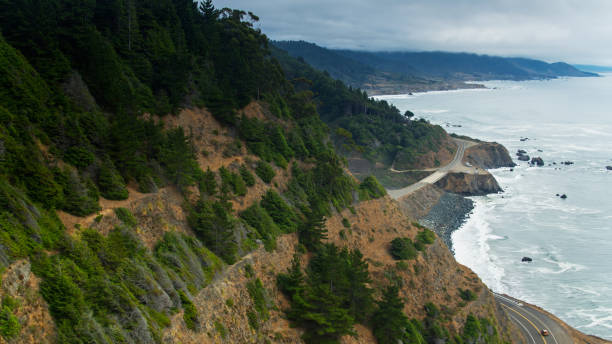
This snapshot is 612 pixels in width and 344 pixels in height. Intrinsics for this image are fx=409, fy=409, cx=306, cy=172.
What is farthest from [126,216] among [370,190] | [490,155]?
[490,155]

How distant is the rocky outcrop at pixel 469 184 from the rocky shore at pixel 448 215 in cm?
371

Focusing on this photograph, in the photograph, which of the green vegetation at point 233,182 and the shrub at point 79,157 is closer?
the shrub at point 79,157

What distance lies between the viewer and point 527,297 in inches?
2325

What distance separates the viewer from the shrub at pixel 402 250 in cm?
4925

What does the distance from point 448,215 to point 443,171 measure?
2186 centimetres

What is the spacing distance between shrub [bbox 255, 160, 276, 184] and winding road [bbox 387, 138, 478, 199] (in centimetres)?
4456

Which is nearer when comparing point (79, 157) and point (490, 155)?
point (79, 157)

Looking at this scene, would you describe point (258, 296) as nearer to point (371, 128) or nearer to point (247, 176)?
point (247, 176)

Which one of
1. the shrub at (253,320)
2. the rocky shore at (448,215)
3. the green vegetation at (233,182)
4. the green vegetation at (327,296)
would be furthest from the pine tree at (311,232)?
the rocky shore at (448,215)

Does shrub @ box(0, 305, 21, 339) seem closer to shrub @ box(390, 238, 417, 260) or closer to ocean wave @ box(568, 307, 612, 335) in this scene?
shrub @ box(390, 238, 417, 260)

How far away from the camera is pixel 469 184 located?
Answer: 10256cm

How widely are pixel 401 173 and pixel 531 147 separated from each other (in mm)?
75877

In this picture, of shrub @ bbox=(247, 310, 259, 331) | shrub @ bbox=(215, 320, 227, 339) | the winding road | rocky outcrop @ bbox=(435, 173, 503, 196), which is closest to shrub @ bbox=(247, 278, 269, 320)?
shrub @ bbox=(247, 310, 259, 331)

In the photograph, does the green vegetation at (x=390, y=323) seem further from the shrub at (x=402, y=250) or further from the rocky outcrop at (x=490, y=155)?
the rocky outcrop at (x=490, y=155)
